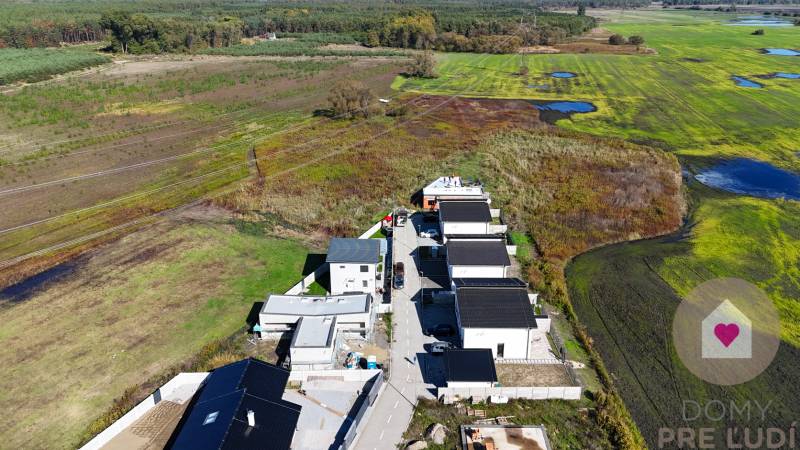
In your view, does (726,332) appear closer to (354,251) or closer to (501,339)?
(501,339)

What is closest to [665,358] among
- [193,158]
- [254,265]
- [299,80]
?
[254,265]

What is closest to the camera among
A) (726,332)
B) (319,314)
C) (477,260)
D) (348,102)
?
(319,314)

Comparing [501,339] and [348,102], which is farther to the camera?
[348,102]

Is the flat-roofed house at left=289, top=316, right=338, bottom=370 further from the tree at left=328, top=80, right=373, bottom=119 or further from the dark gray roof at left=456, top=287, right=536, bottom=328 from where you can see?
the tree at left=328, top=80, right=373, bottom=119

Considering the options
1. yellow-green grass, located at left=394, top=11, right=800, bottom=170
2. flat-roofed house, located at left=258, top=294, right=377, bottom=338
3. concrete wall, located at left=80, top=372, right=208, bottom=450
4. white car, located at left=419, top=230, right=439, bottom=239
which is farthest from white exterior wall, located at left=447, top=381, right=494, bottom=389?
yellow-green grass, located at left=394, top=11, right=800, bottom=170

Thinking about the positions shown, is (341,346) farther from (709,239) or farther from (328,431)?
(709,239)

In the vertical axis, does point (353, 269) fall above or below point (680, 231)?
above

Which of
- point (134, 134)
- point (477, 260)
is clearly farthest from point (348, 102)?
point (477, 260)
